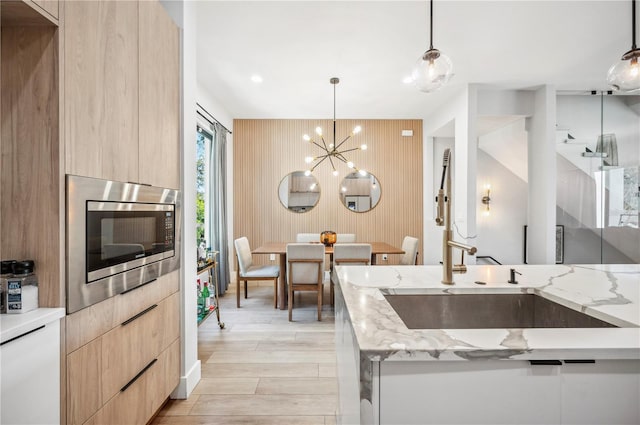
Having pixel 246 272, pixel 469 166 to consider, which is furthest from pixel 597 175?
pixel 246 272

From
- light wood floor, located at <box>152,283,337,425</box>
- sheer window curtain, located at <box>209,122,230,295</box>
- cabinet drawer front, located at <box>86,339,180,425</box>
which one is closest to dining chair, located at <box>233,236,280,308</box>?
light wood floor, located at <box>152,283,337,425</box>

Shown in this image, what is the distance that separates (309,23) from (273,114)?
2663 millimetres

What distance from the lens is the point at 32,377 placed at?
3.30 ft

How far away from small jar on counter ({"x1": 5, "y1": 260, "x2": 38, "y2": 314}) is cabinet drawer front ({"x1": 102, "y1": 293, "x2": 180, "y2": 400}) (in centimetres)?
34

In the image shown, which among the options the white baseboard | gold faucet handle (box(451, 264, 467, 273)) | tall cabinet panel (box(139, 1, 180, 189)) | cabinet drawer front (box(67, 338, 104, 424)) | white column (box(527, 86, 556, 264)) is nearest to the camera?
cabinet drawer front (box(67, 338, 104, 424))

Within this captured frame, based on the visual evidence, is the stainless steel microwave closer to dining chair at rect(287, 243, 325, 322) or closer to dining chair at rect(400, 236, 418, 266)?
dining chair at rect(287, 243, 325, 322)

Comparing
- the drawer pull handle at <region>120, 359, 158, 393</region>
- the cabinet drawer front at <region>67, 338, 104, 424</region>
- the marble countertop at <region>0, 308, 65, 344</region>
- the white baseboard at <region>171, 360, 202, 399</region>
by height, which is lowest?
the white baseboard at <region>171, 360, 202, 399</region>

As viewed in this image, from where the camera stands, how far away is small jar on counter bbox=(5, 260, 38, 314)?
1.04m

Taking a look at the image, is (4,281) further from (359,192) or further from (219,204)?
(359,192)

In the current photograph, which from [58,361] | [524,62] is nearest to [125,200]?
[58,361]

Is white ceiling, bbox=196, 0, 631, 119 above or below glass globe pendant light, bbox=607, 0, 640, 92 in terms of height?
above

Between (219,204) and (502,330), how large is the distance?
4429 mm

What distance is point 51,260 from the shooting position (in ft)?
3.66

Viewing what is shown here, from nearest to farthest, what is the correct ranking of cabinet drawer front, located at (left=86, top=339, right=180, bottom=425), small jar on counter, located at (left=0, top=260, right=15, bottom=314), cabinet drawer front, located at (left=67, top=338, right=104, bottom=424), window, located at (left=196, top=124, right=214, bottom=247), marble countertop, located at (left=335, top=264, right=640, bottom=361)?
marble countertop, located at (left=335, top=264, right=640, bottom=361), small jar on counter, located at (left=0, top=260, right=15, bottom=314), cabinet drawer front, located at (left=67, top=338, right=104, bottom=424), cabinet drawer front, located at (left=86, top=339, right=180, bottom=425), window, located at (left=196, top=124, right=214, bottom=247)
